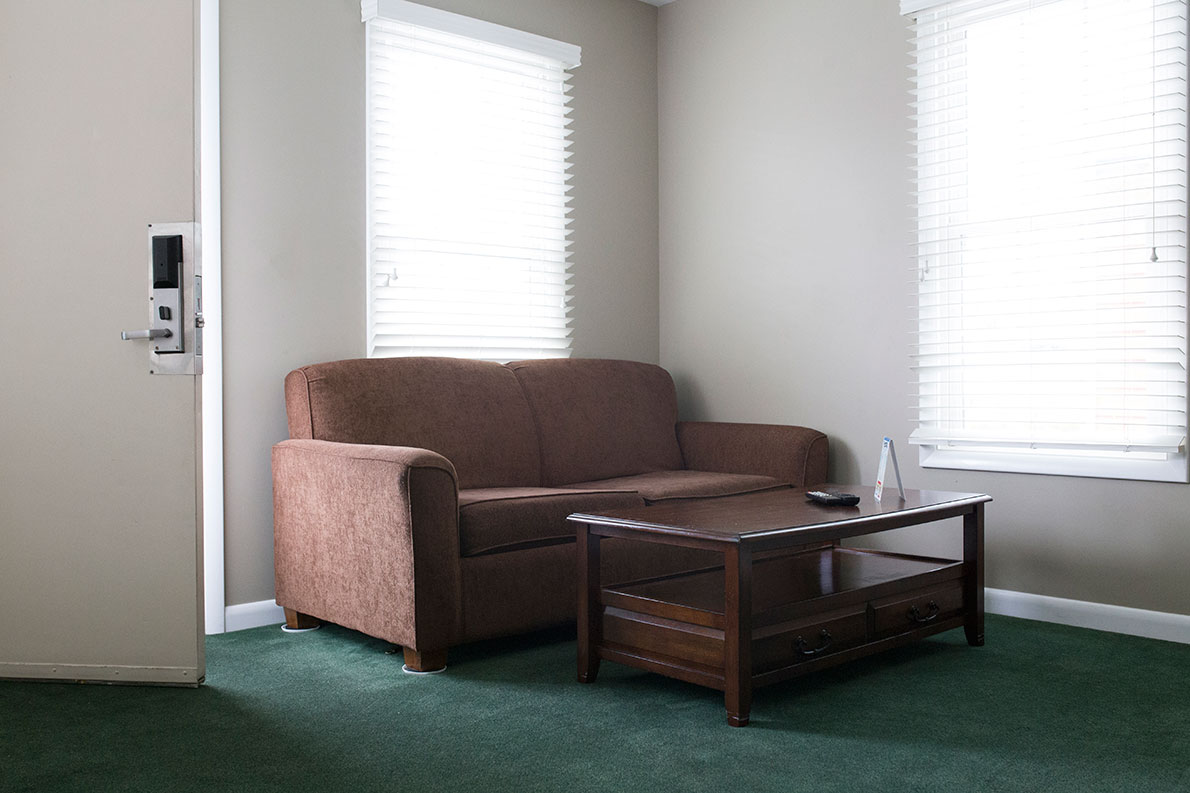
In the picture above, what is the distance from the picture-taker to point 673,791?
2.03 metres

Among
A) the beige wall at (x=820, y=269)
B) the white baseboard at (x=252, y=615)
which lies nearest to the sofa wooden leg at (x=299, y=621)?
the white baseboard at (x=252, y=615)

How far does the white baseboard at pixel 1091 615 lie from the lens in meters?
3.33

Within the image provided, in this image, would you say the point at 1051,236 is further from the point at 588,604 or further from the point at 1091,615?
the point at 588,604

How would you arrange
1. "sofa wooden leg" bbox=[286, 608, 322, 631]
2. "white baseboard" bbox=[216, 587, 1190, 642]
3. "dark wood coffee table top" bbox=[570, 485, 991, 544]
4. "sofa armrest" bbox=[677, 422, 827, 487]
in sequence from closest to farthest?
1. "dark wood coffee table top" bbox=[570, 485, 991, 544]
2. "white baseboard" bbox=[216, 587, 1190, 642]
3. "sofa wooden leg" bbox=[286, 608, 322, 631]
4. "sofa armrest" bbox=[677, 422, 827, 487]

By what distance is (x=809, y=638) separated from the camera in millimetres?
2645

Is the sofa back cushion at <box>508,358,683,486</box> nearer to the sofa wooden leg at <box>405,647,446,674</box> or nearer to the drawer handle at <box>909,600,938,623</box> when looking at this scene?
the sofa wooden leg at <box>405,647,446,674</box>

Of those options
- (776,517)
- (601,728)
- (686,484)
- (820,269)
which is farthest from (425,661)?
(820,269)

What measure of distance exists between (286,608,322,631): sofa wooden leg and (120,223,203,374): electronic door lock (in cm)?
111

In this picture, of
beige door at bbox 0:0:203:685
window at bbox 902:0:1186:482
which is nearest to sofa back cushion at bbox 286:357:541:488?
beige door at bbox 0:0:203:685

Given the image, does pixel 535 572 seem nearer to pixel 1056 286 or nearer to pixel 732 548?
pixel 732 548

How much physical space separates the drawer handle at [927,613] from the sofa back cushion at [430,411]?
1.59m

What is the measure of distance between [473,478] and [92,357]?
4.70 ft

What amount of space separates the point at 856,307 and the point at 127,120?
2.88 meters

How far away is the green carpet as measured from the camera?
2.10 m
